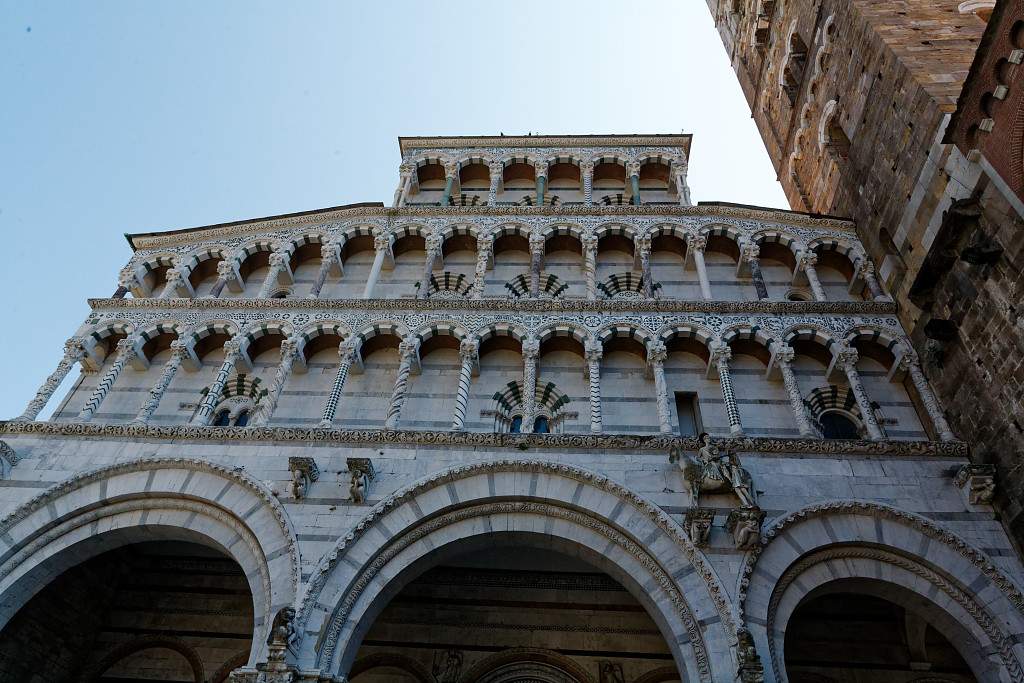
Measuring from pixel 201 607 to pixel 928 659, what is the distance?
36.9 feet

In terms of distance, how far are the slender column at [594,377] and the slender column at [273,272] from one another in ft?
20.4

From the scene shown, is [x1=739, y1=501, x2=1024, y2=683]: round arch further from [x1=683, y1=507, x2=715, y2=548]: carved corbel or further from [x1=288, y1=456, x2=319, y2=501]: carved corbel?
[x1=288, y1=456, x2=319, y2=501]: carved corbel

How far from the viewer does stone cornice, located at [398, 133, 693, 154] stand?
1652 cm

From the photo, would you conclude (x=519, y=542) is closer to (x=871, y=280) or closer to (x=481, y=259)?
(x=481, y=259)

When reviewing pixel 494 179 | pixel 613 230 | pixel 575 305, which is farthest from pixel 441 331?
pixel 494 179

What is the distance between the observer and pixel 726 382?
1090 cm

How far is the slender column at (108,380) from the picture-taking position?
11.2 meters

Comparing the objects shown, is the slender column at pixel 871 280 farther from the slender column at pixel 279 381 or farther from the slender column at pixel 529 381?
the slender column at pixel 279 381

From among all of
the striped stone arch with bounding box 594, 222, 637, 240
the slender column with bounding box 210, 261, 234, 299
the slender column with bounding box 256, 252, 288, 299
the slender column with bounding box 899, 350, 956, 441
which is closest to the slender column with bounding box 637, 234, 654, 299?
the striped stone arch with bounding box 594, 222, 637, 240

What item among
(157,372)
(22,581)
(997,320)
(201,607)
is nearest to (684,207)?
(997,320)

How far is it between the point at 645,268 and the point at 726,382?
3.07 meters

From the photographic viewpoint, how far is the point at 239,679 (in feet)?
25.6

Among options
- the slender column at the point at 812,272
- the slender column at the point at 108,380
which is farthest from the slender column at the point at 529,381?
the slender column at the point at 108,380

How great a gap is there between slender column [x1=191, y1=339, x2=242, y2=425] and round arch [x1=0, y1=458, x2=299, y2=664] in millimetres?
1011
